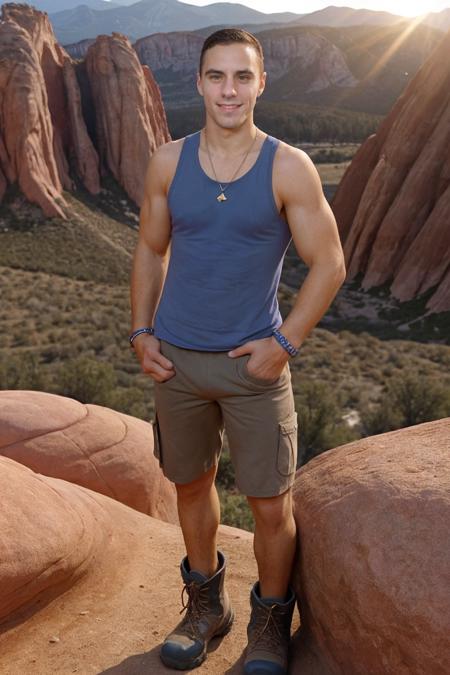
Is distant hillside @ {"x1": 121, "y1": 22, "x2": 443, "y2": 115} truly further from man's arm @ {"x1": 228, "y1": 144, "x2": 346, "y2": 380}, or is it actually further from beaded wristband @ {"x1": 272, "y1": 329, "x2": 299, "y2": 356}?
beaded wristband @ {"x1": 272, "y1": 329, "x2": 299, "y2": 356}

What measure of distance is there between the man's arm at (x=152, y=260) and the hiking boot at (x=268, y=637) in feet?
4.41

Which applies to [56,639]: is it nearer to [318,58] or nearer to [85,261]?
[85,261]

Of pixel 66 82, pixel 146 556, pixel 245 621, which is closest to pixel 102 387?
pixel 146 556

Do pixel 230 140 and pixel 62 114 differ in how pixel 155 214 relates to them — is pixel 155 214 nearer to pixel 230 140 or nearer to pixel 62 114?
pixel 230 140

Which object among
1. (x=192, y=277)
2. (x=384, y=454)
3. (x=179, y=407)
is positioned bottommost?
(x=384, y=454)

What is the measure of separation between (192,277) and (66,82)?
39433 millimetres

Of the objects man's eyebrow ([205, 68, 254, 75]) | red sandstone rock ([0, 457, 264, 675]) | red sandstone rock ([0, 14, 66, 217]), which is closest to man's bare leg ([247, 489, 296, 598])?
red sandstone rock ([0, 457, 264, 675])

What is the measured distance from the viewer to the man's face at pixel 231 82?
3086 millimetres

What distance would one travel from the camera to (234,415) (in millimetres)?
3266

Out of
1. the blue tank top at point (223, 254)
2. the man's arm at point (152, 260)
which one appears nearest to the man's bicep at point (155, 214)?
the man's arm at point (152, 260)

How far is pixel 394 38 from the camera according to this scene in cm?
12762

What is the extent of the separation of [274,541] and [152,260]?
5.30 ft

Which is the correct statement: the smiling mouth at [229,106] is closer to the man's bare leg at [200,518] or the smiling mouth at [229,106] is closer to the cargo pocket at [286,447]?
the cargo pocket at [286,447]

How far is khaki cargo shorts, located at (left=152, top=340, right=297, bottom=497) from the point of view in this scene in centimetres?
322
